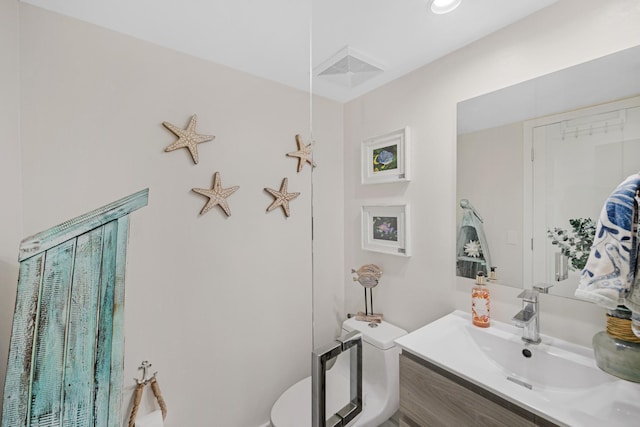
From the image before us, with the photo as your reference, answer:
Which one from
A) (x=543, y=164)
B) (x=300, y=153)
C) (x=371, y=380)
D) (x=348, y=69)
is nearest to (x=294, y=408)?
(x=371, y=380)

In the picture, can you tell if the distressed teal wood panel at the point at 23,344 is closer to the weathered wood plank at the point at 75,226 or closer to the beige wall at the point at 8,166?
the weathered wood plank at the point at 75,226

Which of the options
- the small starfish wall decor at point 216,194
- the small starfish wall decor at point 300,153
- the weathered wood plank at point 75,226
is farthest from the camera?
the small starfish wall decor at point 300,153

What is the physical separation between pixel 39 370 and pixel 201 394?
34.7 inches

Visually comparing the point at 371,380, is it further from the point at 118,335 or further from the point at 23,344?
the point at 23,344

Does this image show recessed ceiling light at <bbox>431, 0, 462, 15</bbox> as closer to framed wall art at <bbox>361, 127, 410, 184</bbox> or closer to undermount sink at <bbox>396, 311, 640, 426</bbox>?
framed wall art at <bbox>361, 127, 410, 184</bbox>

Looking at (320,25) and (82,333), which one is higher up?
(320,25)

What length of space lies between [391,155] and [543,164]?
0.50 metres

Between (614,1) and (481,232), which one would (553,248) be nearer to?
(481,232)

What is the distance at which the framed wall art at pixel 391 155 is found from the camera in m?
1.03

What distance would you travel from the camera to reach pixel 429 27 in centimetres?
100

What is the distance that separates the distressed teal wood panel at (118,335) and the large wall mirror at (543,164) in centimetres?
116

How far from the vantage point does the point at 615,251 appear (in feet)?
2.04

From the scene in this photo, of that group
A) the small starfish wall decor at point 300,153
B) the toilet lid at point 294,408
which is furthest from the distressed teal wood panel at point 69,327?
the small starfish wall decor at point 300,153

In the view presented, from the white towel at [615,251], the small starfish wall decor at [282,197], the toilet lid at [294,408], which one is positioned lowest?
the toilet lid at [294,408]
